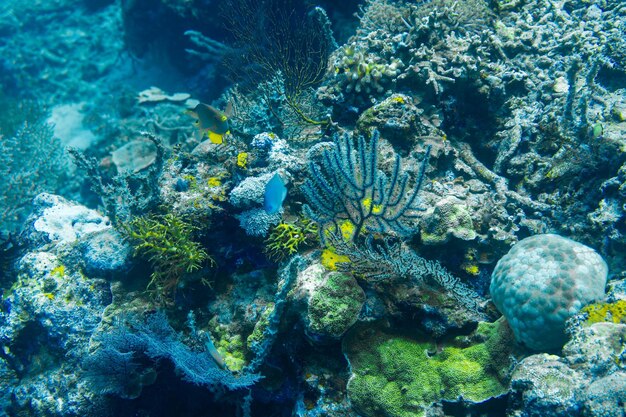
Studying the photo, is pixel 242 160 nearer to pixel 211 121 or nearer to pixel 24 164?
pixel 211 121

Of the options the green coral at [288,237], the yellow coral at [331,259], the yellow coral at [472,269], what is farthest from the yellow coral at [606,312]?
the green coral at [288,237]

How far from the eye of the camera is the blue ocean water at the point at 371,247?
2750mm

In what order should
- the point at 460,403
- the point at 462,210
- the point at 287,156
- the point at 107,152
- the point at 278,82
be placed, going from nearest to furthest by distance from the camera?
the point at 460,403 → the point at 462,210 → the point at 287,156 → the point at 278,82 → the point at 107,152

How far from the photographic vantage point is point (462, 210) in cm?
328

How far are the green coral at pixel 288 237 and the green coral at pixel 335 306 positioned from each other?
2.31ft

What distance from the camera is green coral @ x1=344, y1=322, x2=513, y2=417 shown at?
2.72 metres

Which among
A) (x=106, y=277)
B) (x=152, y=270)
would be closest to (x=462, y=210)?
(x=152, y=270)

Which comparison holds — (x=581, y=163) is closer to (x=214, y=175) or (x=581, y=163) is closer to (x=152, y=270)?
(x=214, y=175)

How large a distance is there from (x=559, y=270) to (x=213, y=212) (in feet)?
10.6

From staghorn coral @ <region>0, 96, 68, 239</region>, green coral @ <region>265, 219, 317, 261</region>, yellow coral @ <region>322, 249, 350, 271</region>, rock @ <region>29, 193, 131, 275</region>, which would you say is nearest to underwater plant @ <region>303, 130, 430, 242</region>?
yellow coral @ <region>322, 249, 350, 271</region>

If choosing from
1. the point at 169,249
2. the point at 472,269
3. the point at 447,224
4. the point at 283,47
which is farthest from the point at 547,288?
the point at 283,47

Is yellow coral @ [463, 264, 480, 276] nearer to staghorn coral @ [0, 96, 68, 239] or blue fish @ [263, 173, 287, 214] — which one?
blue fish @ [263, 173, 287, 214]

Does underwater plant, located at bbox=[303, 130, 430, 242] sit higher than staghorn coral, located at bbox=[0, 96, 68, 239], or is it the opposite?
underwater plant, located at bbox=[303, 130, 430, 242]

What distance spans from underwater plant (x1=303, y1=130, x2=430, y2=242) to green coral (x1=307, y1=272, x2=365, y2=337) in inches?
18.8
